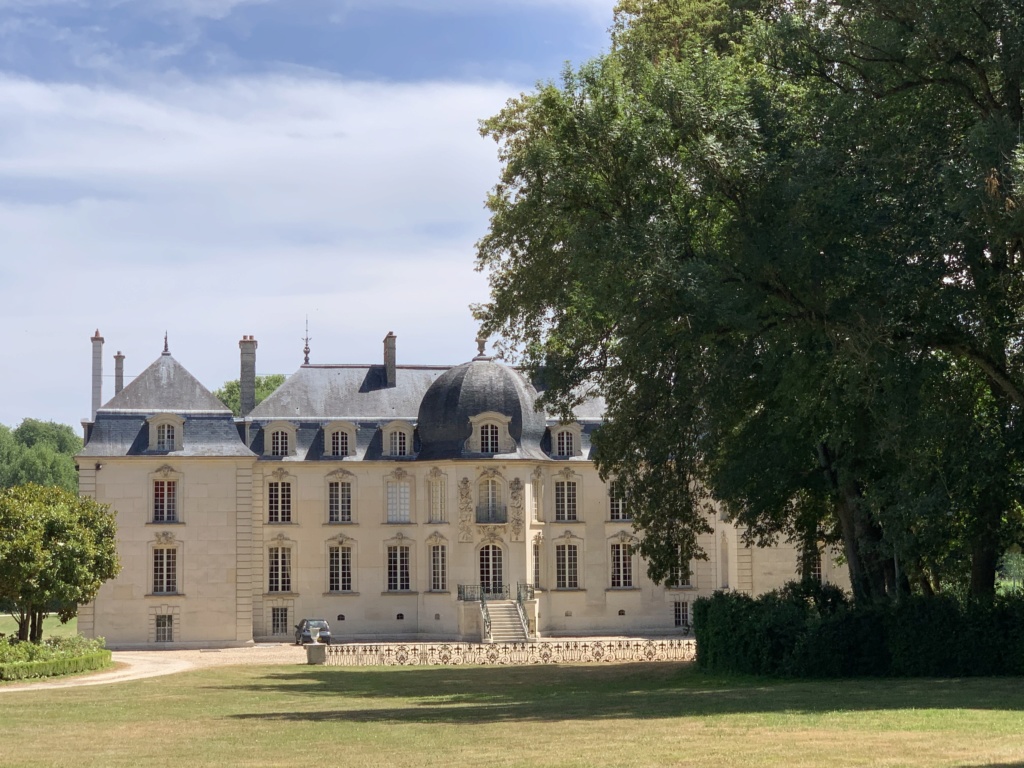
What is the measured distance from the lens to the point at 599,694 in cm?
2262

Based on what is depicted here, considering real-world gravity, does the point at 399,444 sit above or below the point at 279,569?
above

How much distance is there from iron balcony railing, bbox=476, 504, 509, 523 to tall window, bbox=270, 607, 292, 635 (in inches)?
304

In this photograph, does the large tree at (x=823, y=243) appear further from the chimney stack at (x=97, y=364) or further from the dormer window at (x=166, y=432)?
Result: the chimney stack at (x=97, y=364)

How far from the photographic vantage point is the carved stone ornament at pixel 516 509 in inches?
1925

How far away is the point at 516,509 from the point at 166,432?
12.6 meters

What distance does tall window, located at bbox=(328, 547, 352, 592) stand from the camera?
4953 centimetres

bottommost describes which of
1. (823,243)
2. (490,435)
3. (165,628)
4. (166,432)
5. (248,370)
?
(165,628)

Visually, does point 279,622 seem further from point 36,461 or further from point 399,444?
point 36,461

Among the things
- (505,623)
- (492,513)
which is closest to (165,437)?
(492,513)

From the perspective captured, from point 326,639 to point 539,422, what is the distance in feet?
37.8

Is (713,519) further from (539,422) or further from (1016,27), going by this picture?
(1016,27)

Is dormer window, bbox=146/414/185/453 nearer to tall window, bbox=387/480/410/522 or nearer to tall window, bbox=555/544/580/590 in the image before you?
tall window, bbox=387/480/410/522

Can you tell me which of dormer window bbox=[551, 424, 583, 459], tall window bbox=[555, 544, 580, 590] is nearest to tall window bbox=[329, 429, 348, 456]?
dormer window bbox=[551, 424, 583, 459]

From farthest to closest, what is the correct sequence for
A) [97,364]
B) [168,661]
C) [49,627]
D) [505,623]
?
[49,627], [97,364], [505,623], [168,661]
